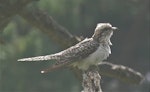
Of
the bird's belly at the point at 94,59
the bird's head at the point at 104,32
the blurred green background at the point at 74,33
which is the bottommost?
the bird's belly at the point at 94,59

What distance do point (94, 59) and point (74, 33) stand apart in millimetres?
7486

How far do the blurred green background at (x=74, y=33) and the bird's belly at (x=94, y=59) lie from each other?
2.39 metres

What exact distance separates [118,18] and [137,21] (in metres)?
0.92

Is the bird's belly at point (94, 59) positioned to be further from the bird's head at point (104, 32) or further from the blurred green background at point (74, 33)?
the blurred green background at point (74, 33)

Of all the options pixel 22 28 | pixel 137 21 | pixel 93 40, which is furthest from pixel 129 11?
pixel 93 40

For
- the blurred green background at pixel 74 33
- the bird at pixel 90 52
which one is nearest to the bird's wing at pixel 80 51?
the bird at pixel 90 52

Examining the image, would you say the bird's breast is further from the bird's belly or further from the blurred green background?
the blurred green background

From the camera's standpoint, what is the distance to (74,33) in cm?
1265

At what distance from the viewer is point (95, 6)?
14562 millimetres

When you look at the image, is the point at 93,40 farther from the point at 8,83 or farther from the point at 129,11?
the point at 129,11

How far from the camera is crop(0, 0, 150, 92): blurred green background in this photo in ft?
35.4

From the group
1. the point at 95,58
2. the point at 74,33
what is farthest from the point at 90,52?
the point at 74,33

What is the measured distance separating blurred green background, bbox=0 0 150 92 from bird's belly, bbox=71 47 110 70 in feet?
7.85

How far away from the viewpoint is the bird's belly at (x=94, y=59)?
5.16 meters
